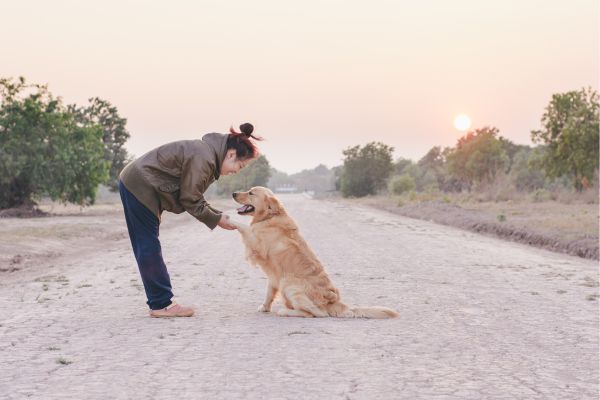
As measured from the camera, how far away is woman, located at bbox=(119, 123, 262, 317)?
6.94 meters

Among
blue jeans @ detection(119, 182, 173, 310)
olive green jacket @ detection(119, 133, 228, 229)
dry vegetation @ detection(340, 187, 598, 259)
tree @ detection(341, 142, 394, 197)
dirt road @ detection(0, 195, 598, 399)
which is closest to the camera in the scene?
dirt road @ detection(0, 195, 598, 399)

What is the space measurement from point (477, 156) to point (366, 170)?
2051 centimetres

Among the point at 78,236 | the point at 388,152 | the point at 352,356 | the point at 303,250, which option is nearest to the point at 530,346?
the point at 352,356

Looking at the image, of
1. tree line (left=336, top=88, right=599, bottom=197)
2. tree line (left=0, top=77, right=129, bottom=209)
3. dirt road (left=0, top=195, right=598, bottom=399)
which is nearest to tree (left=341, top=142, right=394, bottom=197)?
tree line (left=336, top=88, right=599, bottom=197)

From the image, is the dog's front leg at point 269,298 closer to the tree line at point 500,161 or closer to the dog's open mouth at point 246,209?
the dog's open mouth at point 246,209

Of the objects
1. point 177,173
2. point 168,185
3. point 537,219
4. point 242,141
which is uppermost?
point 242,141

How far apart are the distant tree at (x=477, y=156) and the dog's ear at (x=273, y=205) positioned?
64.7 m

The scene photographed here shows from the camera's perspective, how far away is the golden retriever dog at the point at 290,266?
23.4 ft

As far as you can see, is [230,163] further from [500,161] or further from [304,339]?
[500,161]

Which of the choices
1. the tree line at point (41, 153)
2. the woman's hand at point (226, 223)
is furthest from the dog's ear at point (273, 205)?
the tree line at point (41, 153)

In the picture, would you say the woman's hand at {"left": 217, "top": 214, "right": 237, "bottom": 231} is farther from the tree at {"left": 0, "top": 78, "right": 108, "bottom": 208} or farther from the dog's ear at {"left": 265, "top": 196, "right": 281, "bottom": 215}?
the tree at {"left": 0, "top": 78, "right": 108, "bottom": 208}

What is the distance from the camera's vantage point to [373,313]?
7145 millimetres

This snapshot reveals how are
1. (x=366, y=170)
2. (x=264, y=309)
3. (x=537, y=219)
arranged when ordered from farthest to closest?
(x=366, y=170) → (x=537, y=219) → (x=264, y=309)

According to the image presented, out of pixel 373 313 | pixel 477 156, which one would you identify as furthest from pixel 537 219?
pixel 477 156
